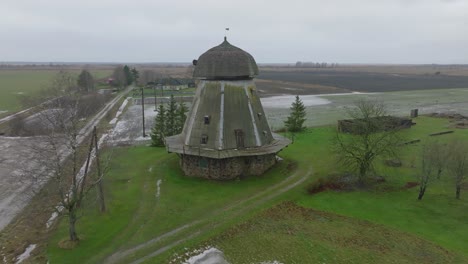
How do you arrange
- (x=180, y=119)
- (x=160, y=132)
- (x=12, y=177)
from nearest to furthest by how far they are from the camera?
(x=12, y=177) → (x=160, y=132) → (x=180, y=119)

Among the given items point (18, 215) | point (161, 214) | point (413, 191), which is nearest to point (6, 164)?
point (18, 215)

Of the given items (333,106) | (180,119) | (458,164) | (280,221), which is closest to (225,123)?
(280,221)

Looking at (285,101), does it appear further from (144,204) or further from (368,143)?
(144,204)

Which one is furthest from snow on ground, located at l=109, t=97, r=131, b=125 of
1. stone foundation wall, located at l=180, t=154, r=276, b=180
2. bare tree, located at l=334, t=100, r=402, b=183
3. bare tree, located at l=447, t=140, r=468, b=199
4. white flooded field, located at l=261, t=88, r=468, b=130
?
bare tree, located at l=447, t=140, r=468, b=199

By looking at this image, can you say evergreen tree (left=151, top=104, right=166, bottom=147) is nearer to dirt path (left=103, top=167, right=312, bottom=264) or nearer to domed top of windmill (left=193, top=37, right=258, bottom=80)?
domed top of windmill (left=193, top=37, right=258, bottom=80)

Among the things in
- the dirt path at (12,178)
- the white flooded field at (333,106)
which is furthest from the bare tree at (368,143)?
the white flooded field at (333,106)

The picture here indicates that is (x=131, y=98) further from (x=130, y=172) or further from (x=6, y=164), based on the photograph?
(x=130, y=172)
